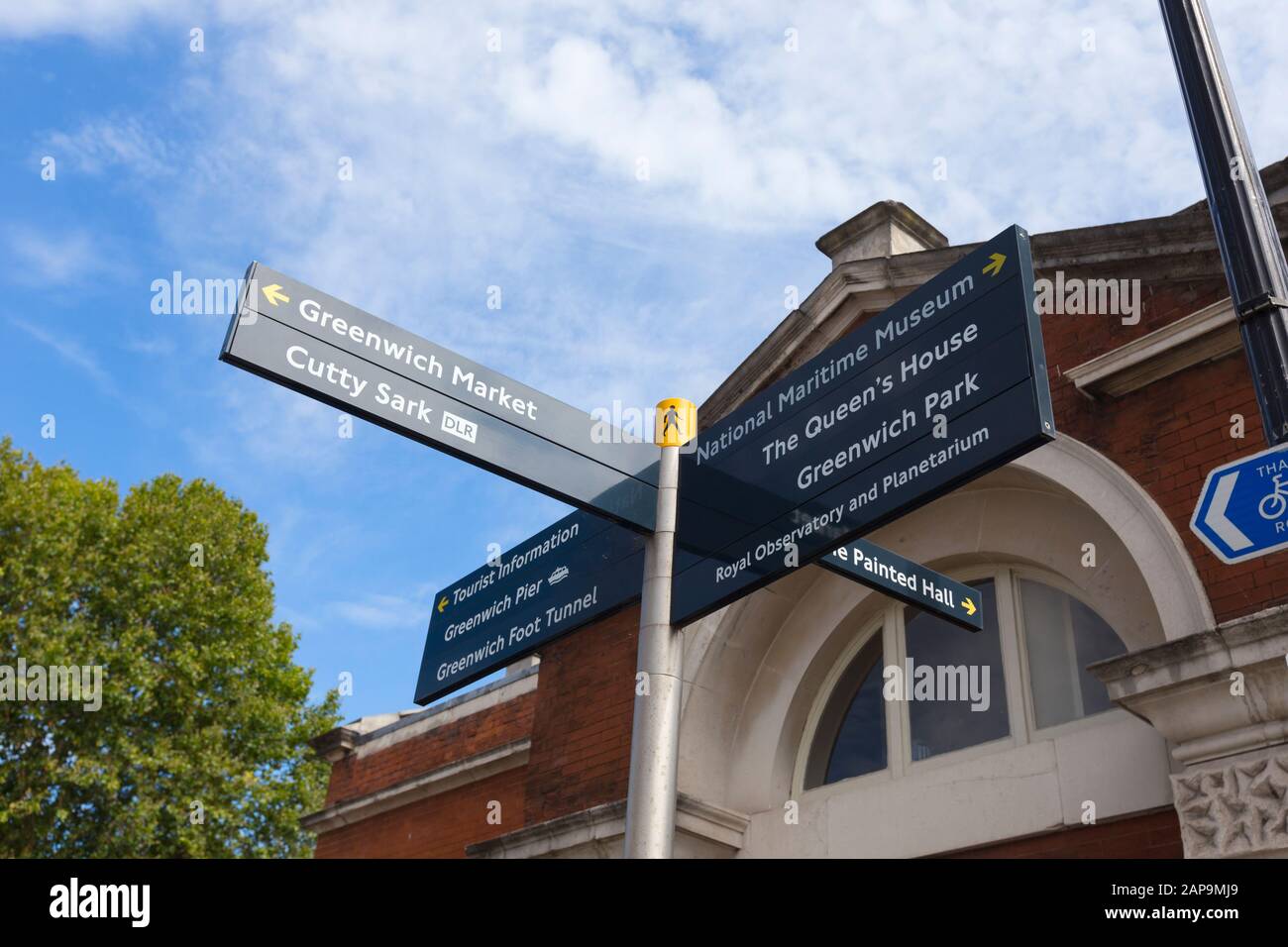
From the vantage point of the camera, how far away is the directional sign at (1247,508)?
389cm

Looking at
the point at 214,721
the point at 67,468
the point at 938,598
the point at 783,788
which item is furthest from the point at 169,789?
the point at 938,598

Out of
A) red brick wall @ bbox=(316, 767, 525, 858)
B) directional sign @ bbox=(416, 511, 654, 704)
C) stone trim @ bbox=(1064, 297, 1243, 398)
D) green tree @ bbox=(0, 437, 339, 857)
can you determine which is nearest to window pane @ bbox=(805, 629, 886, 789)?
stone trim @ bbox=(1064, 297, 1243, 398)

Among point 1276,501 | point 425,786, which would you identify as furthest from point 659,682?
point 425,786

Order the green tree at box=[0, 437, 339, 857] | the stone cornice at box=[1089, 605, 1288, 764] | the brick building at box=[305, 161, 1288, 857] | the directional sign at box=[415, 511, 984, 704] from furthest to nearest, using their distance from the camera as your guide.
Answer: the green tree at box=[0, 437, 339, 857] → the brick building at box=[305, 161, 1288, 857] → the stone cornice at box=[1089, 605, 1288, 764] → the directional sign at box=[415, 511, 984, 704]

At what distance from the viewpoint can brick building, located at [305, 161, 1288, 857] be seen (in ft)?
18.5

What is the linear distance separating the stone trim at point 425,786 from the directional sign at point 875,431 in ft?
19.6

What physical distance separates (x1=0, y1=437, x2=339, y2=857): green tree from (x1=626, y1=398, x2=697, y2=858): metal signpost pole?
15.5 m

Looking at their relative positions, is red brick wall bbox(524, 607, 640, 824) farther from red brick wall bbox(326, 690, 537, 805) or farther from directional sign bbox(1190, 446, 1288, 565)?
directional sign bbox(1190, 446, 1288, 565)

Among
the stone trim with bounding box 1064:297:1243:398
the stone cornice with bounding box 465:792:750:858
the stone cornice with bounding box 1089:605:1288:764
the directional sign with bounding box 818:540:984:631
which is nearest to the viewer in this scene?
the directional sign with bounding box 818:540:984:631

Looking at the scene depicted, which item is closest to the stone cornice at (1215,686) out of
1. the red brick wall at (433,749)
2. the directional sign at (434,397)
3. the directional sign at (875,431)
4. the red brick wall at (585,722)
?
the directional sign at (875,431)

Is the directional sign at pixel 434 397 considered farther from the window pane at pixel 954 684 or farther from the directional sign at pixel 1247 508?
the window pane at pixel 954 684

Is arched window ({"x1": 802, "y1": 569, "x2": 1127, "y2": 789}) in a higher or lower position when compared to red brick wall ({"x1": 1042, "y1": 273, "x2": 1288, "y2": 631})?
lower
